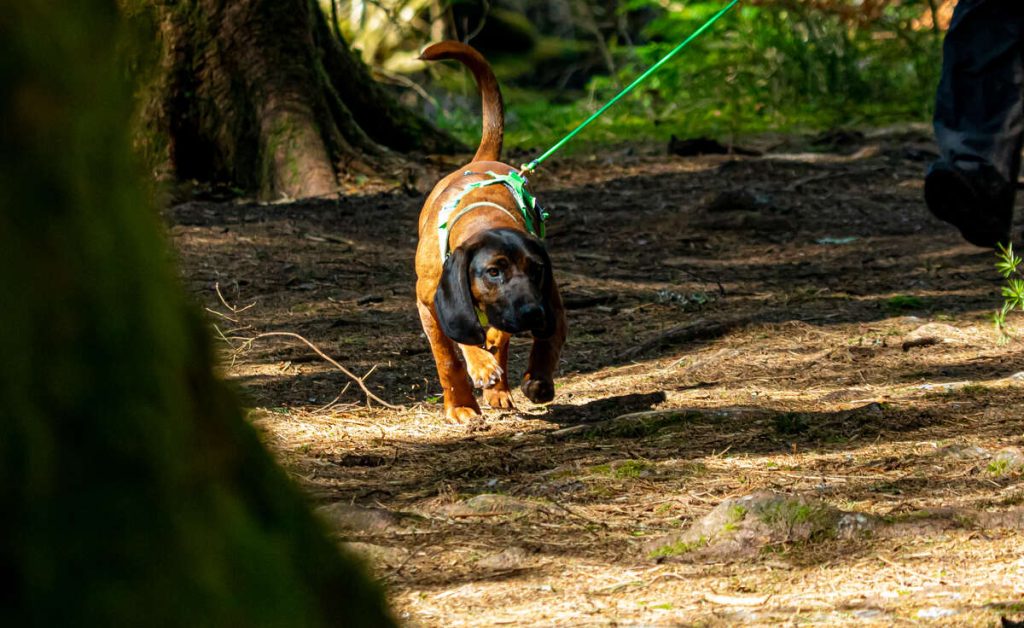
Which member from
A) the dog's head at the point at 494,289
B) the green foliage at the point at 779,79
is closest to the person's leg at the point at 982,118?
the dog's head at the point at 494,289

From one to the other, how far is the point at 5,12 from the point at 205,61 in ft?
28.1

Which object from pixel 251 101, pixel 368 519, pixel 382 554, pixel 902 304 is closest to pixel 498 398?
pixel 368 519

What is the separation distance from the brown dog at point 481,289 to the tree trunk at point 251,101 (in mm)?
4001

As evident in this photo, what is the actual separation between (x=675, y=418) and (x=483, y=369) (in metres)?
0.83

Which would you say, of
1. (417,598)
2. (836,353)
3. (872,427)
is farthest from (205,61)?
(417,598)

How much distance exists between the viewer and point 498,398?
5.10 m

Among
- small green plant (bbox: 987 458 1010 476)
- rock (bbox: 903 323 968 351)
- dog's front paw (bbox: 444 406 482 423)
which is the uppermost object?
small green plant (bbox: 987 458 1010 476)

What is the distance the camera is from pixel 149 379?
117 cm

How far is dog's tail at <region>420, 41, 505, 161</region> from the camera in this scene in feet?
18.0

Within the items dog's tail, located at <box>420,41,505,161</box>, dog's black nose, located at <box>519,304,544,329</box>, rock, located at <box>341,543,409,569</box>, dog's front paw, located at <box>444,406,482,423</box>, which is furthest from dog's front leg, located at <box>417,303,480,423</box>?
rock, located at <box>341,543,409,569</box>

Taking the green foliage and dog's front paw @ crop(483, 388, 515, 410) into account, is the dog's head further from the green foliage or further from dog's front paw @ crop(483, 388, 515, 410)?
the green foliage

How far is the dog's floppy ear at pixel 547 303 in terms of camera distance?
4.60 meters

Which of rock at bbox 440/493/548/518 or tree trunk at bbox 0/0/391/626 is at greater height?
tree trunk at bbox 0/0/391/626

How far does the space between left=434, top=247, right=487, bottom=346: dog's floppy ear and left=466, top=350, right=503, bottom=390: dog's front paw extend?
228 mm
